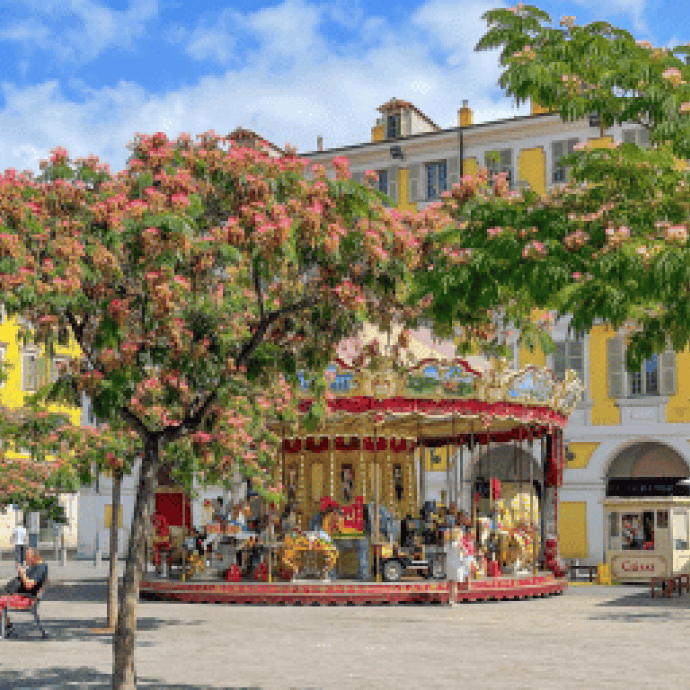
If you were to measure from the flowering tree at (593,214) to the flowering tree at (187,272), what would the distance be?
137cm

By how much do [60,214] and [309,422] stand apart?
152 inches

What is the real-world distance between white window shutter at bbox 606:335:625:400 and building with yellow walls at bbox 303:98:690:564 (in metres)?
0.03

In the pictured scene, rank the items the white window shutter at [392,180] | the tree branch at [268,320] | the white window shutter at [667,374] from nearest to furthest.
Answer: the tree branch at [268,320]
the white window shutter at [667,374]
the white window shutter at [392,180]

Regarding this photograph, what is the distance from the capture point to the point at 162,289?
9.94 m

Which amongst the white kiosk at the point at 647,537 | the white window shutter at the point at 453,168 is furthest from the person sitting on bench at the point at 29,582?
the white window shutter at the point at 453,168

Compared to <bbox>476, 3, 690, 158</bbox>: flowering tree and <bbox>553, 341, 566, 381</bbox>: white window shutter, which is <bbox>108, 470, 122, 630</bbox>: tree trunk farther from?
<bbox>553, 341, 566, 381</bbox>: white window shutter

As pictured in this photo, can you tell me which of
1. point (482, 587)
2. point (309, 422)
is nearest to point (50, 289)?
point (309, 422)

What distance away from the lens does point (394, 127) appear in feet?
142

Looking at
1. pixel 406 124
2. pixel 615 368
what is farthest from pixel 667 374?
pixel 406 124

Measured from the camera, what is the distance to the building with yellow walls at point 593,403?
35.5m

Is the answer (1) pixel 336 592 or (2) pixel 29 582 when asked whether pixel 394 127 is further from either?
(2) pixel 29 582

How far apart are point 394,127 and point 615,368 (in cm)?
1333

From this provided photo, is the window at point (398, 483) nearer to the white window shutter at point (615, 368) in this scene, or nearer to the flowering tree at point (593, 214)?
the white window shutter at point (615, 368)

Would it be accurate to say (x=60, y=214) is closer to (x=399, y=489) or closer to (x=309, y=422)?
(x=309, y=422)
